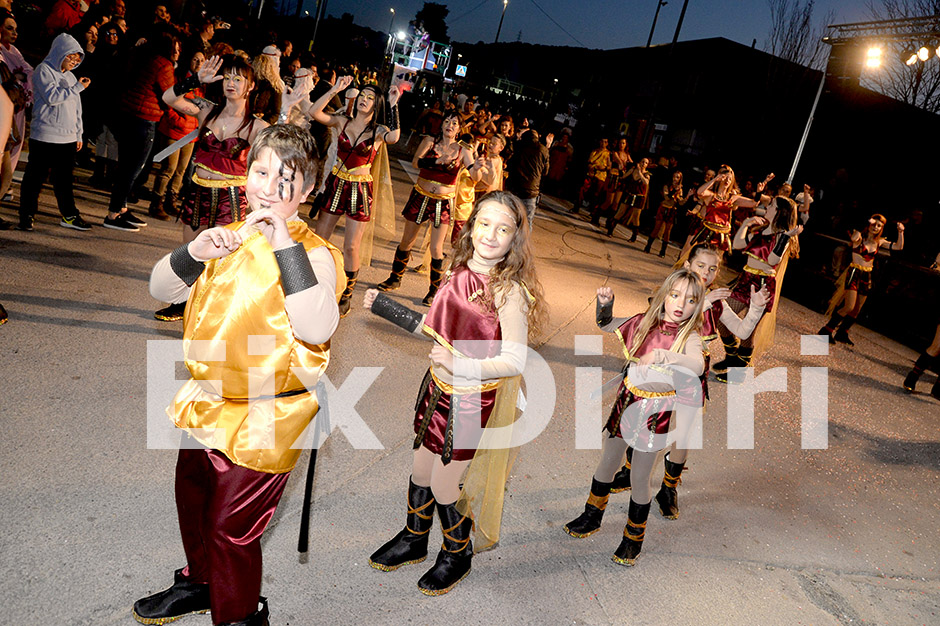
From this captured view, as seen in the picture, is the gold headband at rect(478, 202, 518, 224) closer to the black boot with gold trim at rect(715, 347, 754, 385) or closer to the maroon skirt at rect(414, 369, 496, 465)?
the maroon skirt at rect(414, 369, 496, 465)

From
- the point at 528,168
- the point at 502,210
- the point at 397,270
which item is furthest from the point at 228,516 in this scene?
the point at 528,168

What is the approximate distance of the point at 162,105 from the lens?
6934 mm

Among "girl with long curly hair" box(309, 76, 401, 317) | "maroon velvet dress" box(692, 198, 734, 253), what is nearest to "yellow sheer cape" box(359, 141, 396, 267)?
"girl with long curly hair" box(309, 76, 401, 317)

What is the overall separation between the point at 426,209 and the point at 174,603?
15.9 ft

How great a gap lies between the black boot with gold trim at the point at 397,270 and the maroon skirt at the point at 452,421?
4.15 meters

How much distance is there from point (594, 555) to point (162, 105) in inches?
248

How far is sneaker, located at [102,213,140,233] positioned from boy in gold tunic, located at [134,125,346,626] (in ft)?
17.3

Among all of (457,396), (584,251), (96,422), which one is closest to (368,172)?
(96,422)

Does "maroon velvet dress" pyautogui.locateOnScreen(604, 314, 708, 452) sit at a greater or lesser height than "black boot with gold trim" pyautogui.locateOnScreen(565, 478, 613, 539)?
greater

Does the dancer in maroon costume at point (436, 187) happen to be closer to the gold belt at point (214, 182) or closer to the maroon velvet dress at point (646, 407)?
the gold belt at point (214, 182)

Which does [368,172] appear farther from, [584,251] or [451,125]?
[584,251]

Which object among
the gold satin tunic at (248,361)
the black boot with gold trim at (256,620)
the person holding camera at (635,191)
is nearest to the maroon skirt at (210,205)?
the gold satin tunic at (248,361)

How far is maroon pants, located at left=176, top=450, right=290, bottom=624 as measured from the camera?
200 centimetres

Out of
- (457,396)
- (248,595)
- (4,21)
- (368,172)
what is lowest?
(248,595)
